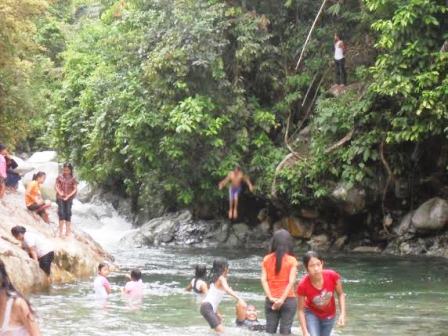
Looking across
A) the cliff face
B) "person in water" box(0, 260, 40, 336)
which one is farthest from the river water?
"person in water" box(0, 260, 40, 336)

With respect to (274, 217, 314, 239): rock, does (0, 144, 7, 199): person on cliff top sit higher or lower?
higher

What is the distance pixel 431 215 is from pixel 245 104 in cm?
613

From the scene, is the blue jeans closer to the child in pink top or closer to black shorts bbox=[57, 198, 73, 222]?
the child in pink top

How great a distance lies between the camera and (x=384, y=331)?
10.0 m

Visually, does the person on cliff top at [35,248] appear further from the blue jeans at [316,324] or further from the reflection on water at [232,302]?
the blue jeans at [316,324]

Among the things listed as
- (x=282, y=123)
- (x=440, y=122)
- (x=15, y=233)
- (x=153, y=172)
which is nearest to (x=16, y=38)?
(x=153, y=172)

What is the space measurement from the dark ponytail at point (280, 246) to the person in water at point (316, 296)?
2.62 feet

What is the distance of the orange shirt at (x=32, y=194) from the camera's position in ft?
52.5

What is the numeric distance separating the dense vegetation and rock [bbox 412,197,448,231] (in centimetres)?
51

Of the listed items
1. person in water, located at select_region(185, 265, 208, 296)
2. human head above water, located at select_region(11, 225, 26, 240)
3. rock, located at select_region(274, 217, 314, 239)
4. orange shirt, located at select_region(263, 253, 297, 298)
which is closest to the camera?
orange shirt, located at select_region(263, 253, 297, 298)

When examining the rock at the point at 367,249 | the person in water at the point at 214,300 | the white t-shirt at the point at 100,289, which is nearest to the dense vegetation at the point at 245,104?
the rock at the point at 367,249

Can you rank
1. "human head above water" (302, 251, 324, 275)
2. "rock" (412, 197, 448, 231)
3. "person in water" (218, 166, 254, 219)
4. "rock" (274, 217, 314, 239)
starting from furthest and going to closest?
1. "rock" (274, 217, 314, 239)
2. "person in water" (218, 166, 254, 219)
3. "rock" (412, 197, 448, 231)
4. "human head above water" (302, 251, 324, 275)

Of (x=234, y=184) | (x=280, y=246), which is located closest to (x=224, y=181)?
(x=234, y=184)

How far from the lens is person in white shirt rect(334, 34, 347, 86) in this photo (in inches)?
826
